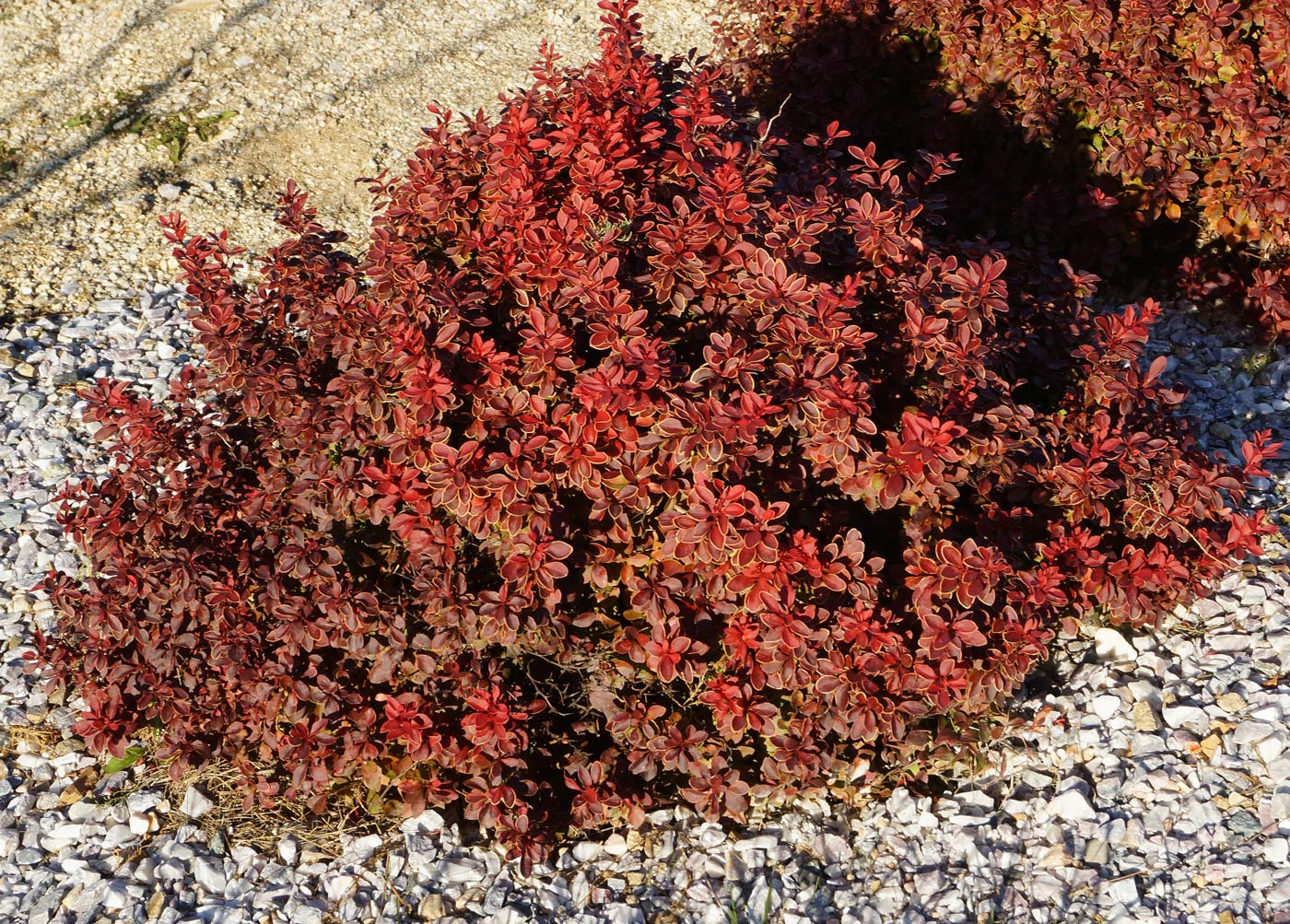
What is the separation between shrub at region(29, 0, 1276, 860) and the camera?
2.27m

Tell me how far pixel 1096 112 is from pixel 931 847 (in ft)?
7.96

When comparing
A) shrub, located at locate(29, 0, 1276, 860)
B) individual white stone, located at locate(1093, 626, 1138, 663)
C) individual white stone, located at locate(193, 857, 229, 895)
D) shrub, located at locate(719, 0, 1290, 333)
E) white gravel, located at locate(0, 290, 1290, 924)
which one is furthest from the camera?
shrub, located at locate(719, 0, 1290, 333)

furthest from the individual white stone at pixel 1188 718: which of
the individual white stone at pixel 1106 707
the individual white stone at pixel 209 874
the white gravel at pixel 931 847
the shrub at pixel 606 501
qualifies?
the individual white stone at pixel 209 874

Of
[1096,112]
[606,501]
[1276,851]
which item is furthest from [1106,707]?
[1096,112]

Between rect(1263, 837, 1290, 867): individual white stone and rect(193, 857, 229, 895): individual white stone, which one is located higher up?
rect(1263, 837, 1290, 867): individual white stone

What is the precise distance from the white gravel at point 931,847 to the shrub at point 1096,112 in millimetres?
1418

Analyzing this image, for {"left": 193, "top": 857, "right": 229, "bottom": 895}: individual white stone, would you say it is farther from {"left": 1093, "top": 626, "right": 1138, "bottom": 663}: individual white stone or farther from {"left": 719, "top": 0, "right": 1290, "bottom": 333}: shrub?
{"left": 719, "top": 0, "right": 1290, "bottom": 333}: shrub

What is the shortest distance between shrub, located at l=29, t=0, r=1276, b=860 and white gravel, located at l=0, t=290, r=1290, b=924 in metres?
0.14

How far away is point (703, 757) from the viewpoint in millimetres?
2465

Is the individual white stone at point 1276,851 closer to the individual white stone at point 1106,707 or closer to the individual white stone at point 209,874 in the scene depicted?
the individual white stone at point 1106,707

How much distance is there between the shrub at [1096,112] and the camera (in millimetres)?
3559

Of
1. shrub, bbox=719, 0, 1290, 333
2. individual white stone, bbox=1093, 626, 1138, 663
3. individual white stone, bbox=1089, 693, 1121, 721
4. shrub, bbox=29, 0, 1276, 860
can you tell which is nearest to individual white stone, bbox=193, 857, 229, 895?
shrub, bbox=29, 0, 1276, 860

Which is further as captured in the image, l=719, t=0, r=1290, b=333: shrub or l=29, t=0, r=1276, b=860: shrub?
l=719, t=0, r=1290, b=333: shrub

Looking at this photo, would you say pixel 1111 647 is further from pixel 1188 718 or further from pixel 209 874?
pixel 209 874
